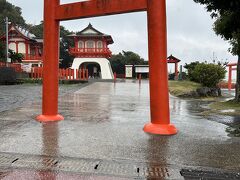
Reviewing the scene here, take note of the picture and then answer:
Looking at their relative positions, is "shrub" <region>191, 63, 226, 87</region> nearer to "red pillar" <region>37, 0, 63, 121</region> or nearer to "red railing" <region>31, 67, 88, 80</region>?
"red pillar" <region>37, 0, 63, 121</region>

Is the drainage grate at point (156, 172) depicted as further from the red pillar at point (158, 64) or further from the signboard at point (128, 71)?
the signboard at point (128, 71)

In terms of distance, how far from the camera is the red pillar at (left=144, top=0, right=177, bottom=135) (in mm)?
6316

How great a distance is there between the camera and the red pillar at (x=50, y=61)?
7.56m

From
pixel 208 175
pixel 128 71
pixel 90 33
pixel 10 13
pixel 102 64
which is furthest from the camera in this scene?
pixel 10 13

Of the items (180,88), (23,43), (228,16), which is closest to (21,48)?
(23,43)

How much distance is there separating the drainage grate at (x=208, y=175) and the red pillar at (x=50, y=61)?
4.26m

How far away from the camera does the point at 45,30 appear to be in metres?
7.62

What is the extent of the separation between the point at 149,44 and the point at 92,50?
37.4m

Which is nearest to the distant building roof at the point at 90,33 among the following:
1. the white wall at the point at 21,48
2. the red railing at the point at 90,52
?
the red railing at the point at 90,52

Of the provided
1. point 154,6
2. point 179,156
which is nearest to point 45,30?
point 154,6

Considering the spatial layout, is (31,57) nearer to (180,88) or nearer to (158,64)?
(180,88)

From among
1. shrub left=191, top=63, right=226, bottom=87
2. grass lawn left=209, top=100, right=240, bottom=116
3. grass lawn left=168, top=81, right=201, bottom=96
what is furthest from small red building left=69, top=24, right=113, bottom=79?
grass lawn left=209, top=100, right=240, bottom=116

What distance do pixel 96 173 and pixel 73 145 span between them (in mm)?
1424

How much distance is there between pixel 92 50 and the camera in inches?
1709
